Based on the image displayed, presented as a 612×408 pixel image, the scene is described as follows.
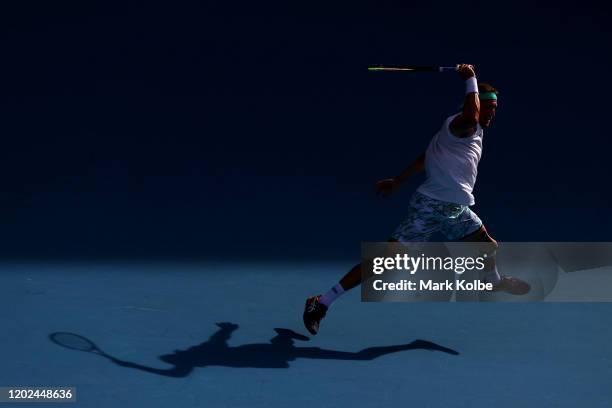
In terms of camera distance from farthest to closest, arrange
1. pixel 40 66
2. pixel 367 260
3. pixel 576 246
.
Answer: pixel 40 66
pixel 576 246
pixel 367 260

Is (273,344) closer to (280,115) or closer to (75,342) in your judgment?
(75,342)

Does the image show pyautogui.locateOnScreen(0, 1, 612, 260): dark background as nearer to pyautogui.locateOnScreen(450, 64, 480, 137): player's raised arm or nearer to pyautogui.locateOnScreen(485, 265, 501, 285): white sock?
pyautogui.locateOnScreen(485, 265, 501, 285): white sock

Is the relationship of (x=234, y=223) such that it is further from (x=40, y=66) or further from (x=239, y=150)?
(x=40, y=66)

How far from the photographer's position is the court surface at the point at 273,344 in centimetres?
367

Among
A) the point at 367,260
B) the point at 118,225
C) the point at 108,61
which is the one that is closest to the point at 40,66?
the point at 108,61

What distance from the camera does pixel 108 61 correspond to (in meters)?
8.77

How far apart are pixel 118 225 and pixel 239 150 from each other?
1.93m

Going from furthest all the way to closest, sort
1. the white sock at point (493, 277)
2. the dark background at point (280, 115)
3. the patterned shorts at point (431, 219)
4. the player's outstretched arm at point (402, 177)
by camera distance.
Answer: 1. the dark background at point (280, 115)
2. the white sock at point (493, 277)
3. the player's outstretched arm at point (402, 177)
4. the patterned shorts at point (431, 219)

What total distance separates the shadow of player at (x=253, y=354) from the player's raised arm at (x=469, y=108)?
48.1 inches

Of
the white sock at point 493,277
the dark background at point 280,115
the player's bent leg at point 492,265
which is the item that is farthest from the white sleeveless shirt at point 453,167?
the dark background at point 280,115

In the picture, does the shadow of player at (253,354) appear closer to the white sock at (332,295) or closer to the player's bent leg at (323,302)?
the player's bent leg at (323,302)

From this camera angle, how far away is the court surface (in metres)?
3.67

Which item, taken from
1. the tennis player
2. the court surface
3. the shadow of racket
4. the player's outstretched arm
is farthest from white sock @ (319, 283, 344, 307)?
the shadow of racket

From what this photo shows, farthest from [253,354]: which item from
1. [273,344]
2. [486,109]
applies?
[486,109]
